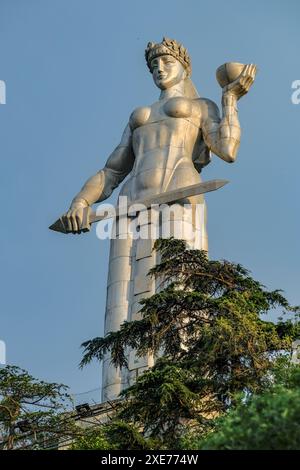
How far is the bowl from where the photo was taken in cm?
2589

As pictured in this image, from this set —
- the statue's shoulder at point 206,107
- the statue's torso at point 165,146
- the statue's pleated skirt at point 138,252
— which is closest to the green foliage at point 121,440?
the statue's pleated skirt at point 138,252

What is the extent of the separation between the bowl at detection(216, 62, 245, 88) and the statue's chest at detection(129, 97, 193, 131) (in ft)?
3.75

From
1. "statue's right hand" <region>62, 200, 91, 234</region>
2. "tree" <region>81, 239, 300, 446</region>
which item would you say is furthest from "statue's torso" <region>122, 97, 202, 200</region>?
"tree" <region>81, 239, 300, 446</region>

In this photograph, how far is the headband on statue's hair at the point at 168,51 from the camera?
91.2 feet

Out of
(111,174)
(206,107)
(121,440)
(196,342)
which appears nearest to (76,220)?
(111,174)

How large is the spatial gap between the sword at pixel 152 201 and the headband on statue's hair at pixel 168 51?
147 inches

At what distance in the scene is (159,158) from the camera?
26500 millimetres

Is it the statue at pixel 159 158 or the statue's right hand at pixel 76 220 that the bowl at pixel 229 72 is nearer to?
the statue at pixel 159 158

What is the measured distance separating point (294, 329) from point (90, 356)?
12.6ft

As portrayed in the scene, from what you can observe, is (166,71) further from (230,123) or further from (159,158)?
(230,123)

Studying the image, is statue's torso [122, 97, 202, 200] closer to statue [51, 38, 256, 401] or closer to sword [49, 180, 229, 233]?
statue [51, 38, 256, 401]
